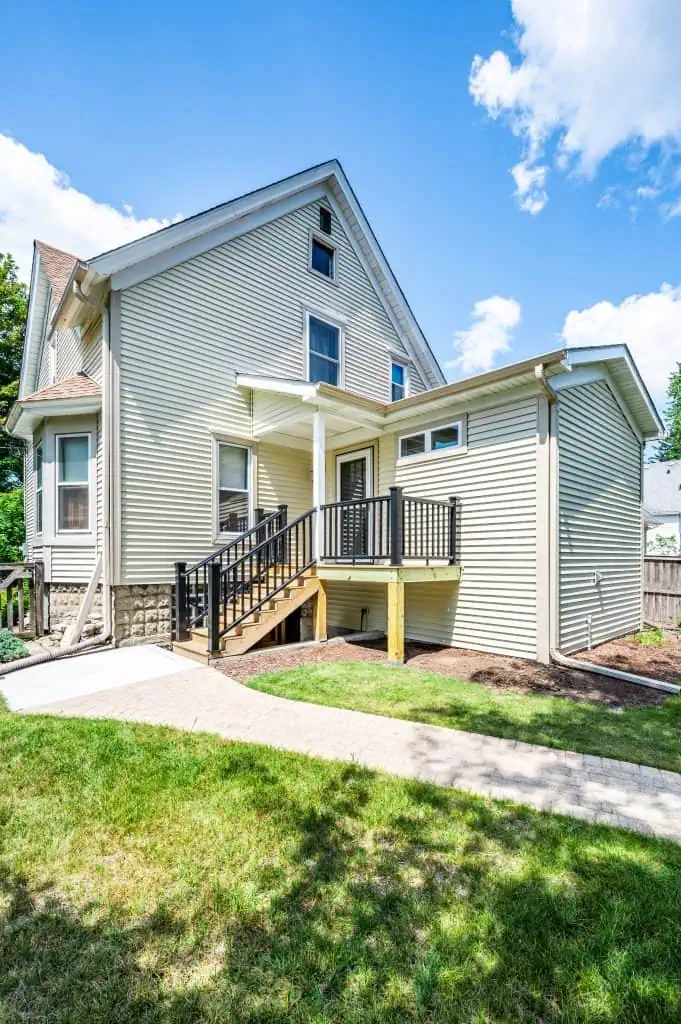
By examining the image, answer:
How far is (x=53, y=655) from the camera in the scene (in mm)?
6871

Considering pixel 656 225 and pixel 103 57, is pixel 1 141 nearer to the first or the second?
pixel 103 57

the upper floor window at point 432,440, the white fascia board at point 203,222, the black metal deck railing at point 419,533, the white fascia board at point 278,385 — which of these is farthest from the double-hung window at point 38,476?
the upper floor window at point 432,440

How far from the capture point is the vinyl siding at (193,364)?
794 cm

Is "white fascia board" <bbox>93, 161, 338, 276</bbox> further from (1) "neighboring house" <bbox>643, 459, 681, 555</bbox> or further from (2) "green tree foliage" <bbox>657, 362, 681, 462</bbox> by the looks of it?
(2) "green tree foliage" <bbox>657, 362, 681, 462</bbox>

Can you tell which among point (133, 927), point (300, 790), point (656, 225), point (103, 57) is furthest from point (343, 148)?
point (133, 927)

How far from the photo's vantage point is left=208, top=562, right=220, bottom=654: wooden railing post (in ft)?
22.3

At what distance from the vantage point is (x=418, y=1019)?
166 cm

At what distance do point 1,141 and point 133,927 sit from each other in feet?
46.0

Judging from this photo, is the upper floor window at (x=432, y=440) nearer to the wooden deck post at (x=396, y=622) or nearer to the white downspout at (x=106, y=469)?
the wooden deck post at (x=396, y=622)

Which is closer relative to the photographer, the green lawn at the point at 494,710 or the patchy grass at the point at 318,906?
the patchy grass at the point at 318,906

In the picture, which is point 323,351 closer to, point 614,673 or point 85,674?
point 85,674

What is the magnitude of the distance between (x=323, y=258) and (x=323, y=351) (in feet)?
7.78

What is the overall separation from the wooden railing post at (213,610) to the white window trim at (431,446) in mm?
4167

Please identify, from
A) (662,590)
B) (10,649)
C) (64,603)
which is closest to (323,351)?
(64,603)
